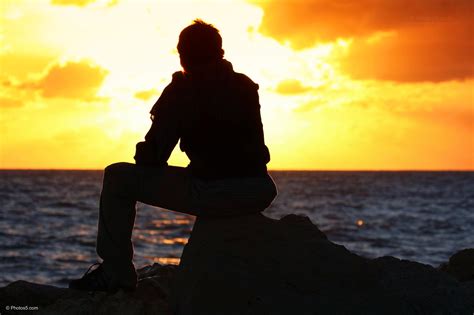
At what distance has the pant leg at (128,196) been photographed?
15.1 feet

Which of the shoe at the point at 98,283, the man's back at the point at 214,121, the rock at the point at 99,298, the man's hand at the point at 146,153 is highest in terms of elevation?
the man's back at the point at 214,121

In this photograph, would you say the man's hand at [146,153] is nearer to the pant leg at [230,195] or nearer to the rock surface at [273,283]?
the pant leg at [230,195]

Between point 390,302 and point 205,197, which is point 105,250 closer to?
point 205,197

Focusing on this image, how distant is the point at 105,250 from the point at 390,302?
2.01 metres

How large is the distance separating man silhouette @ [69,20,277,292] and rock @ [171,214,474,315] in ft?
1.03

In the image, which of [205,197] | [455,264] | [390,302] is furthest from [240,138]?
[455,264]

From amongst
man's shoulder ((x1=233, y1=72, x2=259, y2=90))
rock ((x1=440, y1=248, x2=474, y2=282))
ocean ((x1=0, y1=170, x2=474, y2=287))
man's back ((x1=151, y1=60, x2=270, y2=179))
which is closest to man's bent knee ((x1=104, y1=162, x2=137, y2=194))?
man's back ((x1=151, y1=60, x2=270, y2=179))

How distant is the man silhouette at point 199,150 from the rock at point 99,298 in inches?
18.0

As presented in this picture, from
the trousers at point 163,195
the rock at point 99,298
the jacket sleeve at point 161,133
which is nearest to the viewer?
the jacket sleeve at point 161,133

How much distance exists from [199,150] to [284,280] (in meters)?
1.09

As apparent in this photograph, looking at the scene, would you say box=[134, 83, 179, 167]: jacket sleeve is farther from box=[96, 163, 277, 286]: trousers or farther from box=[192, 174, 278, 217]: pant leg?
box=[192, 174, 278, 217]: pant leg

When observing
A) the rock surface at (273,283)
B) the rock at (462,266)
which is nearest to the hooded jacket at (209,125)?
the rock surface at (273,283)

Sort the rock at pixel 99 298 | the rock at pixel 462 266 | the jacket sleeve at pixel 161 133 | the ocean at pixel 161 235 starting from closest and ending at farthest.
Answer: the jacket sleeve at pixel 161 133 < the rock at pixel 99 298 < the rock at pixel 462 266 < the ocean at pixel 161 235

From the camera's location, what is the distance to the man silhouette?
4.52 metres
